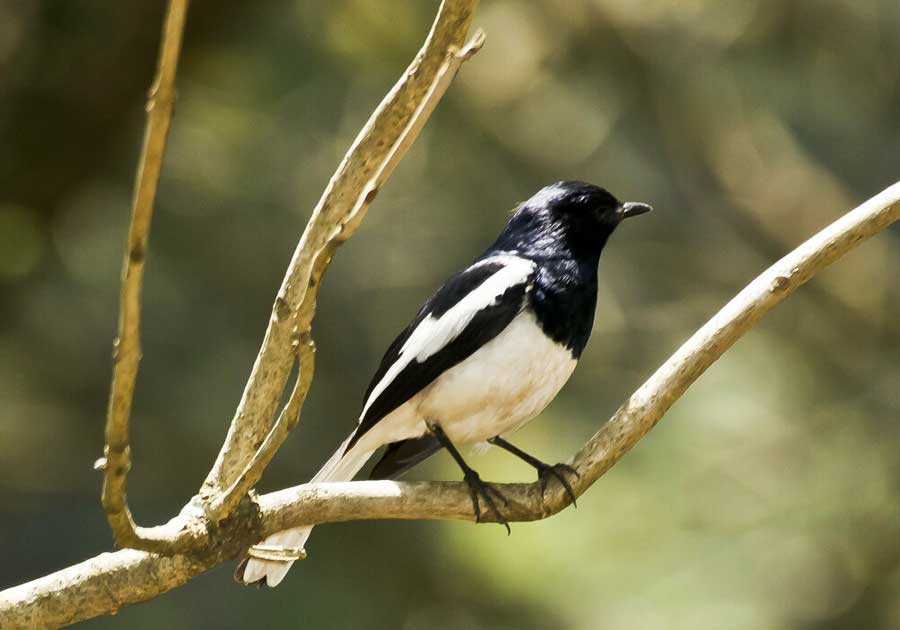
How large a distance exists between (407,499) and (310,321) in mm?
545

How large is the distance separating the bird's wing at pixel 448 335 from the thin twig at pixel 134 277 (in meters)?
1.09

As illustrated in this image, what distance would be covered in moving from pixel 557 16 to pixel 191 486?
219 cm

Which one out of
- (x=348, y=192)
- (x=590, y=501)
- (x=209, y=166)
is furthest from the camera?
(x=209, y=166)

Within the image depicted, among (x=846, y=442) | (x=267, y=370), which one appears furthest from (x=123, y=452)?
(x=846, y=442)

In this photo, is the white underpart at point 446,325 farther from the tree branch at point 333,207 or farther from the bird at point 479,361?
the tree branch at point 333,207

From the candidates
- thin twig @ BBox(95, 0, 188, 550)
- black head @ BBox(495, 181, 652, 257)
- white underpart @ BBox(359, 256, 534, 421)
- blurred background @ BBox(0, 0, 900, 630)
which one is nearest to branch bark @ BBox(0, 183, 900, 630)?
thin twig @ BBox(95, 0, 188, 550)

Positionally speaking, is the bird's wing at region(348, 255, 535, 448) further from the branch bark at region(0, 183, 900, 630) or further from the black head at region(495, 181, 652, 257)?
the branch bark at region(0, 183, 900, 630)

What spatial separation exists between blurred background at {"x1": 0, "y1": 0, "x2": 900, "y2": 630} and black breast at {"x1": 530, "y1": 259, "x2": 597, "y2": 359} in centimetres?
143

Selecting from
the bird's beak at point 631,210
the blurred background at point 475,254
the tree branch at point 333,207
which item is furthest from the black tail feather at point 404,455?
the blurred background at point 475,254

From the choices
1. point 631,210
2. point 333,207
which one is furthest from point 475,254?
point 333,207

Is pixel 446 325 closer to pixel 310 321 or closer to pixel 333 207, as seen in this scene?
pixel 333 207

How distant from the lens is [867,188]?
561cm

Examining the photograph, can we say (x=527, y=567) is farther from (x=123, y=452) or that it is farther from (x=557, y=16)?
(x=123, y=452)

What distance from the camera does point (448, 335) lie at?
2.95m
